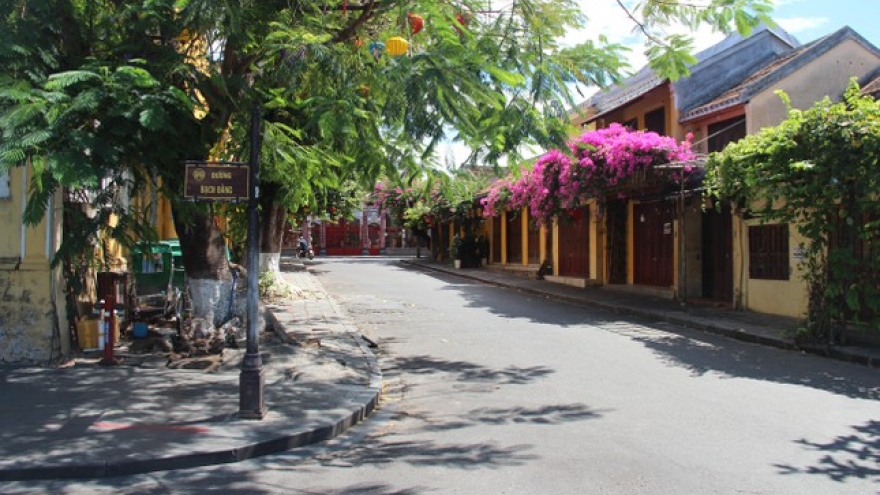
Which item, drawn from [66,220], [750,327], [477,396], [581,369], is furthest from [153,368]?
[750,327]

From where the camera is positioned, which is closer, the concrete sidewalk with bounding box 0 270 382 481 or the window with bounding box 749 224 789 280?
the concrete sidewalk with bounding box 0 270 382 481

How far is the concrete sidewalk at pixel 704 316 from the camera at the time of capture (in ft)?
34.5

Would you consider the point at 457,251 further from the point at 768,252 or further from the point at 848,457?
the point at 848,457

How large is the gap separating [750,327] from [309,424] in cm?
945

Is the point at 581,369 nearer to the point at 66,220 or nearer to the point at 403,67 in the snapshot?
the point at 403,67

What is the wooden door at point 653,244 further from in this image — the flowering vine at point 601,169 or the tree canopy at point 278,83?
the tree canopy at point 278,83

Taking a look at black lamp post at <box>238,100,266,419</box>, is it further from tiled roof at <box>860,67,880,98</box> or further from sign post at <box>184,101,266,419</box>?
tiled roof at <box>860,67,880,98</box>

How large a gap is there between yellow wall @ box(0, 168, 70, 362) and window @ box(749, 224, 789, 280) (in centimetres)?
1322

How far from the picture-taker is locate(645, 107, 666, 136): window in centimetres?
1977

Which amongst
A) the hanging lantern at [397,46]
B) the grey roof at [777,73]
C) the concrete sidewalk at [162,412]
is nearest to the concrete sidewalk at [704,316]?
the grey roof at [777,73]

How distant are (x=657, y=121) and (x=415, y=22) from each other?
562 inches

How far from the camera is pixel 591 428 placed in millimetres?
6340

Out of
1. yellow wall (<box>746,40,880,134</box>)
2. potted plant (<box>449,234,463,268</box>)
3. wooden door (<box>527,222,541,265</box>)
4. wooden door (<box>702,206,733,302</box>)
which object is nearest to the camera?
yellow wall (<box>746,40,880,134</box>)

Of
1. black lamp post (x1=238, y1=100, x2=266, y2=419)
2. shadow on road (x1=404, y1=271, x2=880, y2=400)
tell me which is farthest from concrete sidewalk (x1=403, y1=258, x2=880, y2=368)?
black lamp post (x1=238, y1=100, x2=266, y2=419)
